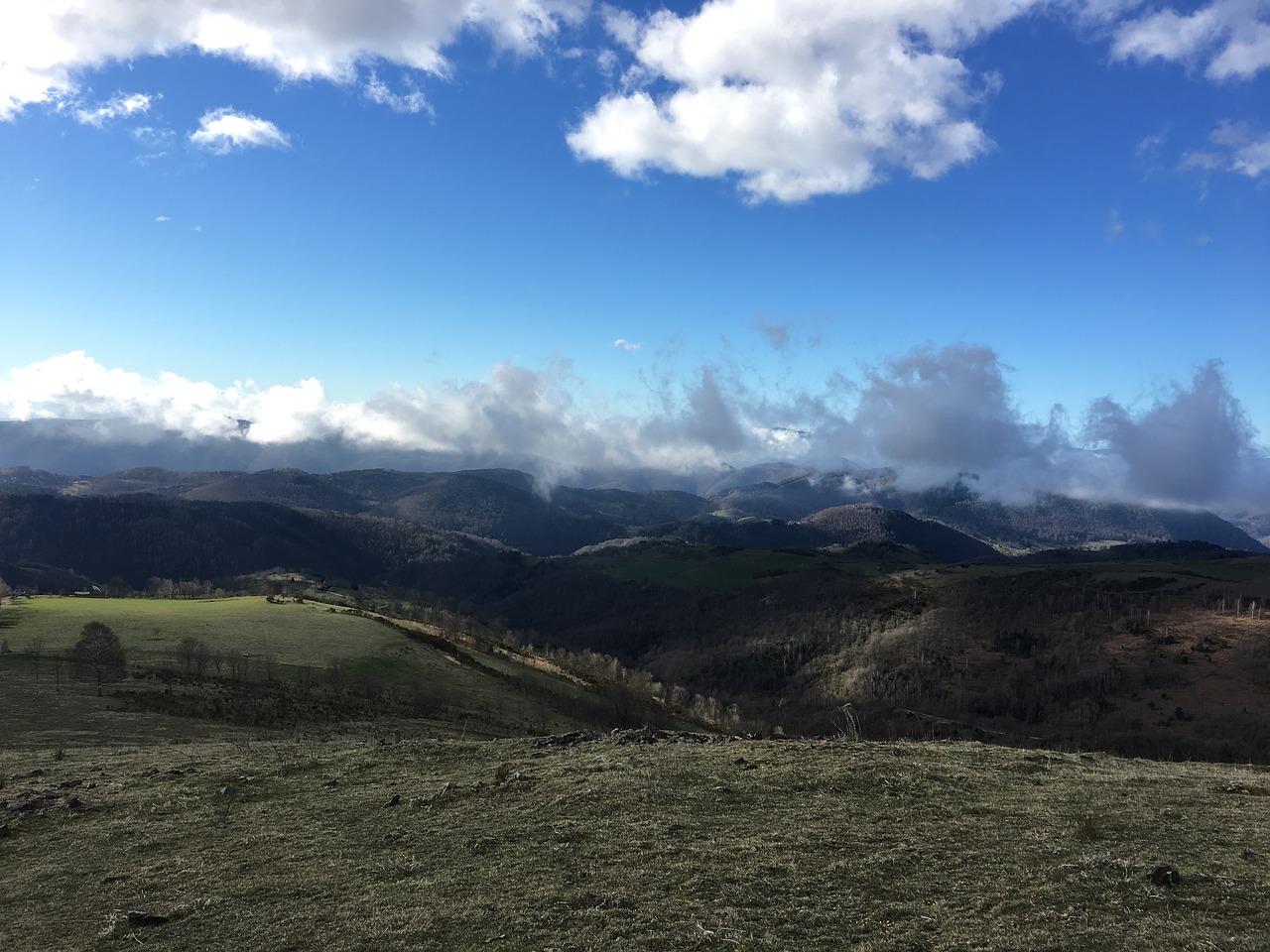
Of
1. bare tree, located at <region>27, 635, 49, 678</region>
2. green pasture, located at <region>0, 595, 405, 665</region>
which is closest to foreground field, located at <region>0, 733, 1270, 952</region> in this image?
bare tree, located at <region>27, 635, 49, 678</region>

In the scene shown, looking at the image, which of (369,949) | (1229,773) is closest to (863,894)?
(369,949)

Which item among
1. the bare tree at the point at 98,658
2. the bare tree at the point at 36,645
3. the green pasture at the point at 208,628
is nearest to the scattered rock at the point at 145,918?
the bare tree at the point at 98,658

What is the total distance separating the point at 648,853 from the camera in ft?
54.4

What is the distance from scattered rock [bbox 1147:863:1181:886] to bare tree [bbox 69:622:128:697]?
58.6m

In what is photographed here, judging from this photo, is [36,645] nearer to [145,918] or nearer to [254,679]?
[254,679]

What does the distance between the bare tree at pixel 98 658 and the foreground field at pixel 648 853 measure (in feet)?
90.8

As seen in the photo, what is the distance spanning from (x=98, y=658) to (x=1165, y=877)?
60153 mm

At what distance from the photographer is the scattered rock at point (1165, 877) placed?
46.0 feet

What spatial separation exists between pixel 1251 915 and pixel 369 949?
16.2m

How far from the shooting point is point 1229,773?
25328 millimetres

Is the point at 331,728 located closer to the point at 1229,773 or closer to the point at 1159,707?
the point at 1229,773

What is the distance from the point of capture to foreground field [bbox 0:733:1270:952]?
12938 mm

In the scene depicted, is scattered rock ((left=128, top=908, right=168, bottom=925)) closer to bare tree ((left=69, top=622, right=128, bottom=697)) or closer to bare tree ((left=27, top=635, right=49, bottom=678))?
bare tree ((left=69, top=622, right=128, bottom=697))

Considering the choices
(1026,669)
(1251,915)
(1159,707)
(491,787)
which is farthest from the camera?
(1026,669)
